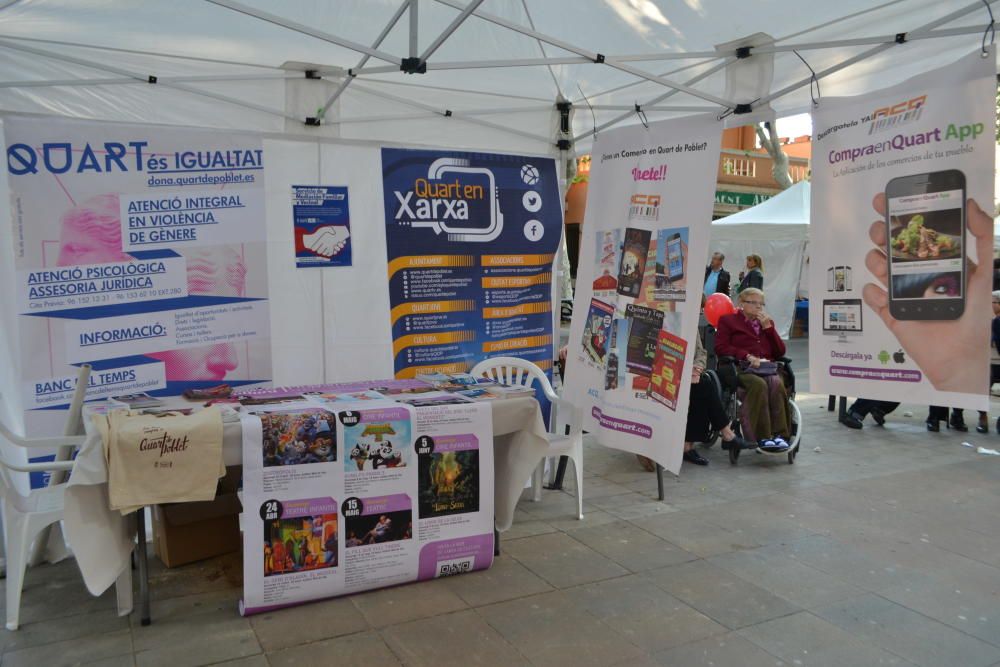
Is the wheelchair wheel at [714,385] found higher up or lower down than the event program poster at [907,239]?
lower down

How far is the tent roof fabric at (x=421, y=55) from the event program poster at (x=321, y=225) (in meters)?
0.39

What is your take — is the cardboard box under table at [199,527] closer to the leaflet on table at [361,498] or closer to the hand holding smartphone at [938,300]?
the leaflet on table at [361,498]

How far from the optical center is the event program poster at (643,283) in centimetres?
399

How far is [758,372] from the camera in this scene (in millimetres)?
5723

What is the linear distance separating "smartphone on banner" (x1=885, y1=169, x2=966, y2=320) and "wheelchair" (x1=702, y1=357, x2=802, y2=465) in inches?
96.2

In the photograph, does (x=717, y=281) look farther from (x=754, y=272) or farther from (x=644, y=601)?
(x=644, y=601)

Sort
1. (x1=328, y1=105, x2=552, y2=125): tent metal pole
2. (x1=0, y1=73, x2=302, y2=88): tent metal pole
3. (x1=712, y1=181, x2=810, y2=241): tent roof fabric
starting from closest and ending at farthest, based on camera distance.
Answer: (x1=0, y1=73, x2=302, y2=88): tent metal pole
(x1=328, y1=105, x2=552, y2=125): tent metal pole
(x1=712, y1=181, x2=810, y2=241): tent roof fabric

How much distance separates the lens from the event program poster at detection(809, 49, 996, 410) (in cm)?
294

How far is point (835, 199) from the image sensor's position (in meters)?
3.48

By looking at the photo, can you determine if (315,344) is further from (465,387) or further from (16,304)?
(16,304)

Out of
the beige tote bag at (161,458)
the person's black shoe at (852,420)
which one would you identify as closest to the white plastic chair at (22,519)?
the beige tote bag at (161,458)

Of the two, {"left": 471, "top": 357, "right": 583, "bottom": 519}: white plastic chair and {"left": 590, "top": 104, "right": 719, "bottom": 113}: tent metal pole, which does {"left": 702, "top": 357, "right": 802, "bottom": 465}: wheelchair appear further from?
{"left": 590, "top": 104, "right": 719, "bottom": 113}: tent metal pole

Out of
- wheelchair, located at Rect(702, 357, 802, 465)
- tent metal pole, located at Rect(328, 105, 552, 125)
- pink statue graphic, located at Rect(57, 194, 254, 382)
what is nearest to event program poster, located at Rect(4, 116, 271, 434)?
pink statue graphic, located at Rect(57, 194, 254, 382)

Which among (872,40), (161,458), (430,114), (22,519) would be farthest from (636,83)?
(22,519)
